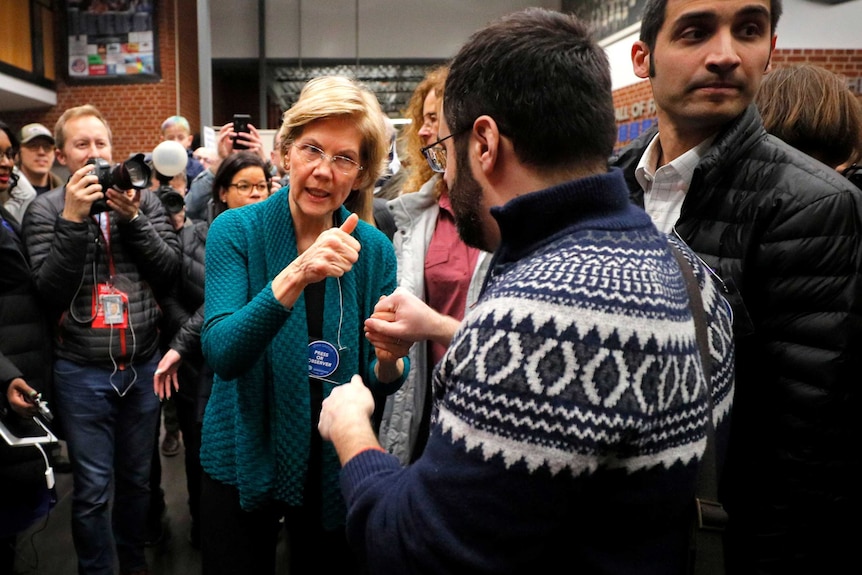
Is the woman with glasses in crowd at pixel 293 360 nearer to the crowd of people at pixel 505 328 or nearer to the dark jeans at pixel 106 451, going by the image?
the crowd of people at pixel 505 328

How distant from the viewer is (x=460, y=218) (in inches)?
40.8

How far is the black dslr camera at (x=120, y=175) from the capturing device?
237 centimetres

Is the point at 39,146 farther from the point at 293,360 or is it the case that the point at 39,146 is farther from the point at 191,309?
the point at 293,360

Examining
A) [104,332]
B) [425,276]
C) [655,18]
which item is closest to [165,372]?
[104,332]

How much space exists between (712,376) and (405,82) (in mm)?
10455

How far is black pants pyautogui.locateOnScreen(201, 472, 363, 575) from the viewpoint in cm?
160

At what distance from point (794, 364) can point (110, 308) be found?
93.5 inches

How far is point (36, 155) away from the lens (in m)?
4.18

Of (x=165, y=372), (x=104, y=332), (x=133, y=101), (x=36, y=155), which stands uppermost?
(x=133, y=101)

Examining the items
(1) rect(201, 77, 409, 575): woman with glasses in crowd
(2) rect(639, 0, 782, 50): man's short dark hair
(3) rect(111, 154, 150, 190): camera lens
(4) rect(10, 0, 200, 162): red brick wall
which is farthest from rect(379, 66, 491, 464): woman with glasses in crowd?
(4) rect(10, 0, 200, 162): red brick wall

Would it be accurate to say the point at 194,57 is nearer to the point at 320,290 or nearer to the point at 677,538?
the point at 320,290

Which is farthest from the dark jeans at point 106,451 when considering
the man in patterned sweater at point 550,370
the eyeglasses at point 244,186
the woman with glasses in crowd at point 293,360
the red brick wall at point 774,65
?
the red brick wall at point 774,65

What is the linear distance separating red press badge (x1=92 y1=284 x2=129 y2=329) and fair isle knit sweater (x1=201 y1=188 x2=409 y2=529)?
44.7 inches

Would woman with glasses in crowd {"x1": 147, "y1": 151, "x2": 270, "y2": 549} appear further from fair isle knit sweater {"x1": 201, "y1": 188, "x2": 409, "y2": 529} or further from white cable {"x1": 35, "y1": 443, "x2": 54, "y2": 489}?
fair isle knit sweater {"x1": 201, "y1": 188, "x2": 409, "y2": 529}
